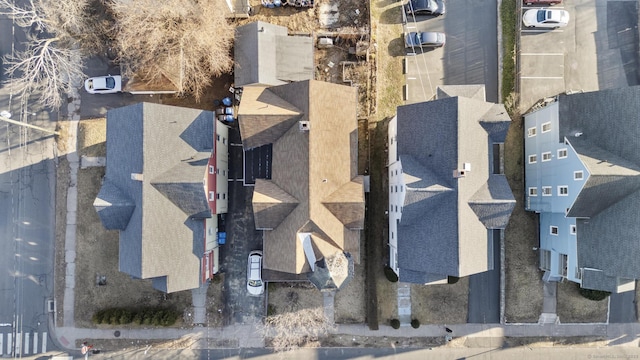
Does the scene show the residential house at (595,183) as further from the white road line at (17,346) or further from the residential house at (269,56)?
the white road line at (17,346)

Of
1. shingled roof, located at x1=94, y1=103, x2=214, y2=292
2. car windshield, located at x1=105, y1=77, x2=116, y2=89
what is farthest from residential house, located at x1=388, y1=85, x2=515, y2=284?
car windshield, located at x1=105, y1=77, x2=116, y2=89

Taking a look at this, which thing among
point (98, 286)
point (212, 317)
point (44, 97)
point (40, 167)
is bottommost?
point (212, 317)

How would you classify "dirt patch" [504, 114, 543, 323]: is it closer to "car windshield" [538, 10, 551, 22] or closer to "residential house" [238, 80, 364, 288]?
"car windshield" [538, 10, 551, 22]

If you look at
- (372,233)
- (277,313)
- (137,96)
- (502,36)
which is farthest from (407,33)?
(277,313)

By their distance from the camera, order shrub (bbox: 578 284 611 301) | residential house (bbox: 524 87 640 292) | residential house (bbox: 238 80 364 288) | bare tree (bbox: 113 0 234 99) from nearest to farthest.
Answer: residential house (bbox: 524 87 640 292), residential house (bbox: 238 80 364 288), bare tree (bbox: 113 0 234 99), shrub (bbox: 578 284 611 301)

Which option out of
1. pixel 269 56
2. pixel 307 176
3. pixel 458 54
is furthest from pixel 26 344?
pixel 458 54

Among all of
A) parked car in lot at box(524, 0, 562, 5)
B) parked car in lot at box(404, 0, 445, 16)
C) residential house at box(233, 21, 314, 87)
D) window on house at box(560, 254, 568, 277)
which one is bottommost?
window on house at box(560, 254, 568, 277)

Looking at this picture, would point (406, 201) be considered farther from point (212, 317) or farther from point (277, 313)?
point (212, 317)
